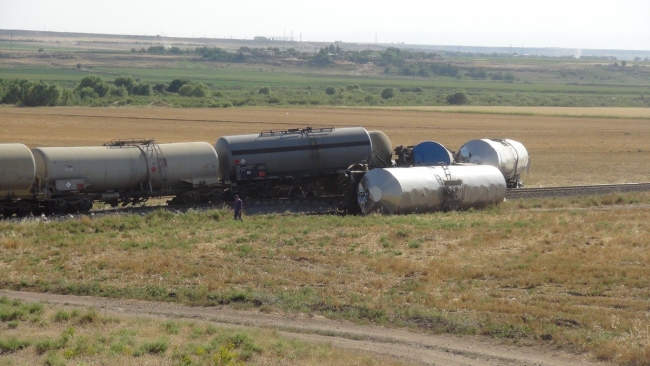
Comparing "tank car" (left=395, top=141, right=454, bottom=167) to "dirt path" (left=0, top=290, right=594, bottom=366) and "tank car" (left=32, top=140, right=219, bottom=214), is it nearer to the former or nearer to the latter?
"tank car" (left=32, top=140, right=219, bottom=214)

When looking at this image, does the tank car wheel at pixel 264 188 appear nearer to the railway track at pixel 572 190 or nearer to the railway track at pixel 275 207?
the railway track at pixel 275 207

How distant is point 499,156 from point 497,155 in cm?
14

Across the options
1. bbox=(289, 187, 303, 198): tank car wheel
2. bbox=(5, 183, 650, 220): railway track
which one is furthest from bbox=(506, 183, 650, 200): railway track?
bbox=(289, 187, 303, 198): tank car wheel

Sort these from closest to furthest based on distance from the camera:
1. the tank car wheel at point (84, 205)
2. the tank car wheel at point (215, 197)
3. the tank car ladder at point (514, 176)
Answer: the tank car wheel at point (84, 205) < the tank car wheel at point (215, 197) < the tank car ladder at point (514, 176)

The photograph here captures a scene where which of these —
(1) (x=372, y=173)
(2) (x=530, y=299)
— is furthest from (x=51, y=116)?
(2) (x=530, y=299)

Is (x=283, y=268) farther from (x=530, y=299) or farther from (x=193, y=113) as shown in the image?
(x=193, y=113)

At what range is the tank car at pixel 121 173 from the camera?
3045cm

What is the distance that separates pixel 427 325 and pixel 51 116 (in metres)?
69.8

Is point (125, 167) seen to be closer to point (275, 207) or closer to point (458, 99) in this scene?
point (275, 207)

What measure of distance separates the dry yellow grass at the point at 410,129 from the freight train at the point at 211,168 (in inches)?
489

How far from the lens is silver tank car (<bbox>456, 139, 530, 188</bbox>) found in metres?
40.7

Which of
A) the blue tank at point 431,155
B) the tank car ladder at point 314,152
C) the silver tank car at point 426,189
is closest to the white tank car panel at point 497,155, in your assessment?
the blue tank at point 431,155

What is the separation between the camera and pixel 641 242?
26.3m

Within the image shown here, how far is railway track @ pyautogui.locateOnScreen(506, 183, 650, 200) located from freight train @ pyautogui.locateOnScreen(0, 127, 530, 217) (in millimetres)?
1759
